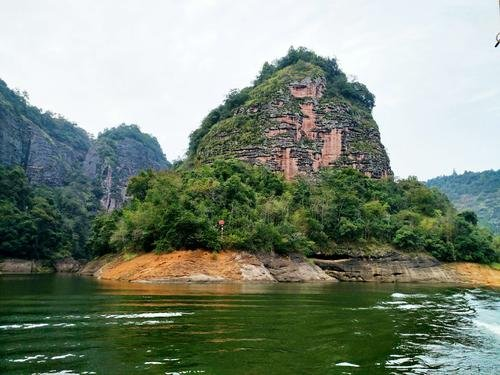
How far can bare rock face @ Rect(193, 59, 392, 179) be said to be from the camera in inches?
3703

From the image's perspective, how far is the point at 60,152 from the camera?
545 ft

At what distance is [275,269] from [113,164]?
13283 cm

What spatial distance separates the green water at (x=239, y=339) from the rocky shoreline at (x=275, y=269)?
82.8ft

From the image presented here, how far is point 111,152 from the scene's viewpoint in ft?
601

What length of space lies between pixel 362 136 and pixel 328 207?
38722mm

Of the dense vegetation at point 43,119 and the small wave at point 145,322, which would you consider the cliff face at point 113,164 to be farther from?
the small wave at point 145,322

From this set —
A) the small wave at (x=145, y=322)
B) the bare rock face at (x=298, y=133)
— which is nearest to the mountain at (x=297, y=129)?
the bare rock face at (x=298, y=133)

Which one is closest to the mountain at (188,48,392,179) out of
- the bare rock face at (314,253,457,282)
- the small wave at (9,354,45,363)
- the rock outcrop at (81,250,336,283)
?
the bare rock face at (314,253,457,282)

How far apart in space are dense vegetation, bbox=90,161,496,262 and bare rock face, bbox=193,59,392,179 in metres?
7.64

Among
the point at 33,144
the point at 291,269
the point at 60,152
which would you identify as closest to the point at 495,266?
the point at 291,269

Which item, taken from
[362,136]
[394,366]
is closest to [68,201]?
[362,136]

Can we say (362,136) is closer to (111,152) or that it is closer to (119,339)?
(119,339)

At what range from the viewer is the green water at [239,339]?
10.8m

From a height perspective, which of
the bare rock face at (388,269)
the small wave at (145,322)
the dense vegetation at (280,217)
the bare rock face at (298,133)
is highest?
the bare rock face at (298,133)
